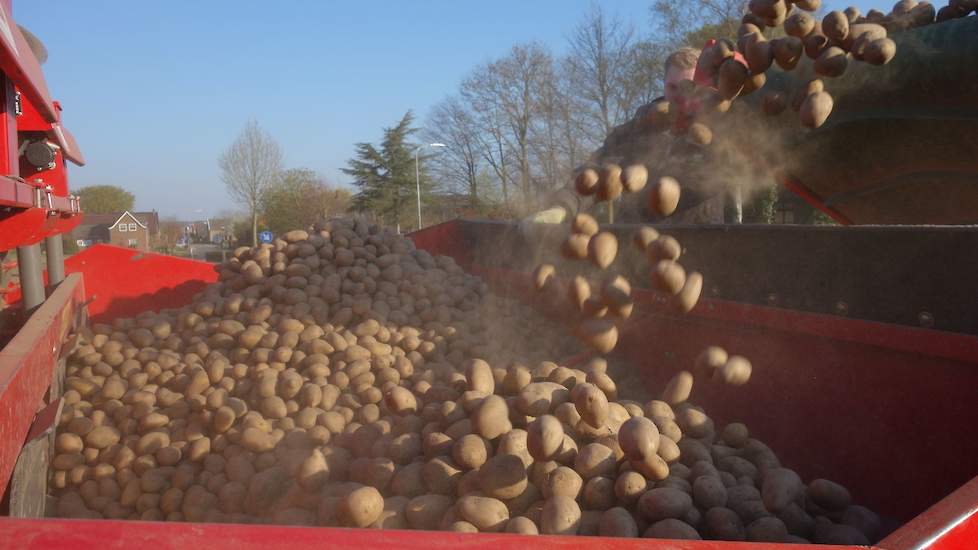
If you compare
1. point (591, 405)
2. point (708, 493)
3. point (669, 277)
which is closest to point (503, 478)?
point (591, 405)

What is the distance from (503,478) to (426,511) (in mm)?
232

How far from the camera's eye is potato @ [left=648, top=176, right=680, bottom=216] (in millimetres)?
2941

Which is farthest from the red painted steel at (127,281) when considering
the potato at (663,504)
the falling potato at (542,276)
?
the potato at (663,504)

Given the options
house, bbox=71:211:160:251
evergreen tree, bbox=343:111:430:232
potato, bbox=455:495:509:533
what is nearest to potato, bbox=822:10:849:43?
potato, bbox=455:495:509:533

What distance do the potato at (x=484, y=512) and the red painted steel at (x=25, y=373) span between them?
1.06m

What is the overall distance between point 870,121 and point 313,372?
2.85 metres

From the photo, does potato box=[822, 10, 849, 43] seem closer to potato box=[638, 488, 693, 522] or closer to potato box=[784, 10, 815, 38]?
potato box=[784, 10, 815, 38]

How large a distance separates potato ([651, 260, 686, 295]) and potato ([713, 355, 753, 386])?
378 mm

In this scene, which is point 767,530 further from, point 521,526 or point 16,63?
point 16,63

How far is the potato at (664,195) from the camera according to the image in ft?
9.65

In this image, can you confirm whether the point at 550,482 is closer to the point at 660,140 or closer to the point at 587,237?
the point at 587,237

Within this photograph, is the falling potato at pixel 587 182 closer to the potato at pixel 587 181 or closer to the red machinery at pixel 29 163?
the potato at pixel 587 181

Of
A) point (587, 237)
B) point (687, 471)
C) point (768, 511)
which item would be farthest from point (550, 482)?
point (587, 237)

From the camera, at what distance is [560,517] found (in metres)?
1.82
